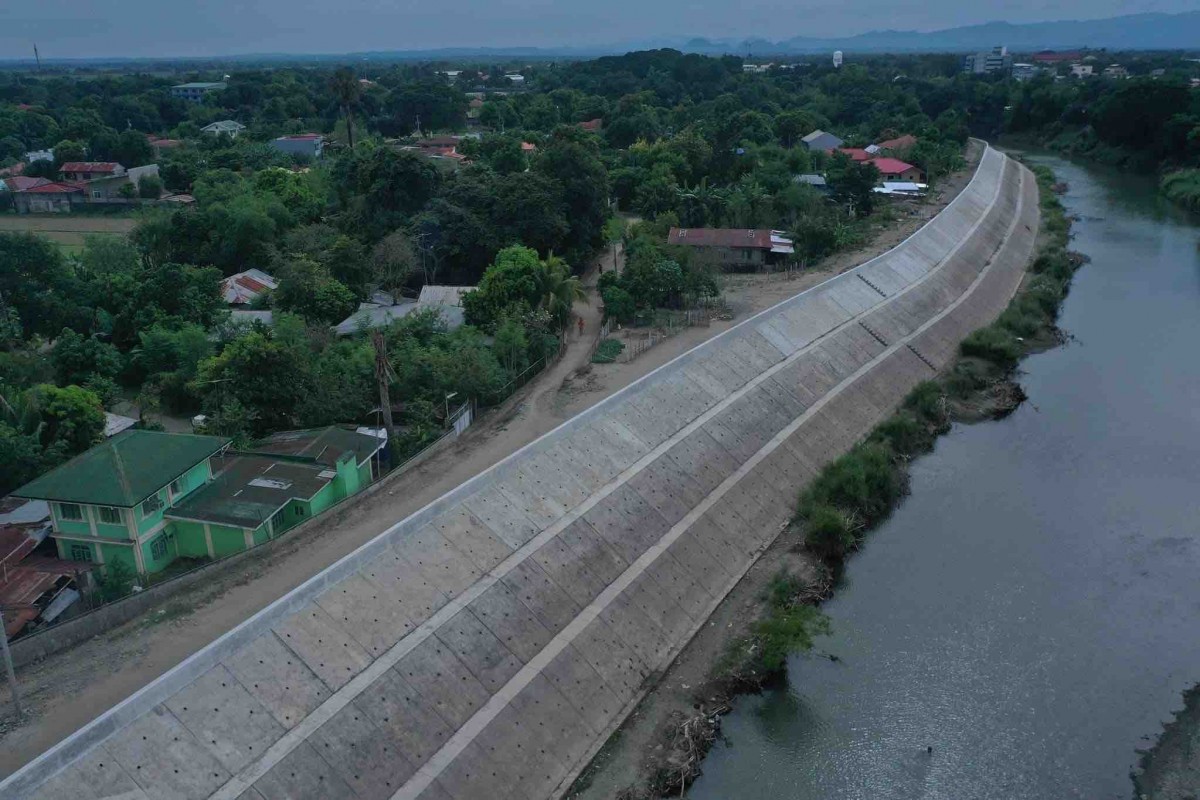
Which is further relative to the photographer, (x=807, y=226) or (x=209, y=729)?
(x=807, y=226)

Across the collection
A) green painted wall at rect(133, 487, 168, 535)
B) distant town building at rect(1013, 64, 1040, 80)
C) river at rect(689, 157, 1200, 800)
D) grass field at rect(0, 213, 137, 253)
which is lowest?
river at rect(689, 157, 1200, 800)

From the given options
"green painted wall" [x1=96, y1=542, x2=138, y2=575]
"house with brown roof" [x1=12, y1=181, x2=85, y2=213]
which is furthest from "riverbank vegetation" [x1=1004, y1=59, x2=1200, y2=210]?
"house with brown roof" [x1=12, y1=181, x2=85, y2=213]

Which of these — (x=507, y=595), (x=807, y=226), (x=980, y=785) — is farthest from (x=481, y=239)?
(x=980, y=785)

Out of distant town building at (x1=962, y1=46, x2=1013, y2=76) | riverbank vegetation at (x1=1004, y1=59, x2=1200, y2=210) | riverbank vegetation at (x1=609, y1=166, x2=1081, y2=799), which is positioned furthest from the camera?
distant town building at (x1=962, y1=46, x2=1013, y2=76)

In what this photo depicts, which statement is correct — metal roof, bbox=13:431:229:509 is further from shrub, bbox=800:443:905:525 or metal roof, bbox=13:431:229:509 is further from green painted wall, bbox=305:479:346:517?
shrub, bbox=800:443:905:525

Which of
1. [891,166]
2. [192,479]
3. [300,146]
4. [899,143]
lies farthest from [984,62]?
[192,479]

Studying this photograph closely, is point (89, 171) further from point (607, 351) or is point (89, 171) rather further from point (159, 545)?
point (159, 545)

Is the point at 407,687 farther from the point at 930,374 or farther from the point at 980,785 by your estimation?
the point at 930,374
